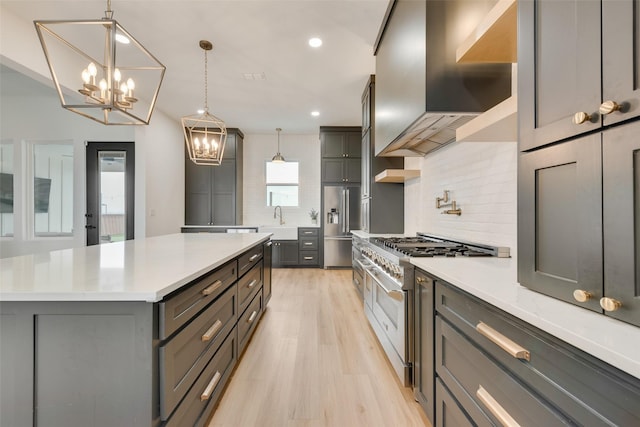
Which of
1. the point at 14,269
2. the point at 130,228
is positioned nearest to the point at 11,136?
the point at 130,228

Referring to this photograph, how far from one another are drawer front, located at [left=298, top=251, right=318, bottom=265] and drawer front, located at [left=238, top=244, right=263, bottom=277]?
309 cm

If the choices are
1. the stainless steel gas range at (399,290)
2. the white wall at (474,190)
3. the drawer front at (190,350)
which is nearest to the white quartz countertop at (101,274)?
the drawer front at (190,350)

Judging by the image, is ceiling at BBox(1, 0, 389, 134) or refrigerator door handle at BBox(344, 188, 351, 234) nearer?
ceiling at BBox(1, 0, 389, 134)

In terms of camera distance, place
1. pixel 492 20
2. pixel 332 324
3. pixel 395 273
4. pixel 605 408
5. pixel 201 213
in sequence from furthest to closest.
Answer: pixel 201 213
pixel 332 324
pixel 395 273
pixel 492 20
pixel 605 408

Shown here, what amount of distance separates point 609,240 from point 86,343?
64.5 inches

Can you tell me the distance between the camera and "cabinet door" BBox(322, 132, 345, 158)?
19.4ft

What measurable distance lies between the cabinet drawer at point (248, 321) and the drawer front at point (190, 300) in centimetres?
57

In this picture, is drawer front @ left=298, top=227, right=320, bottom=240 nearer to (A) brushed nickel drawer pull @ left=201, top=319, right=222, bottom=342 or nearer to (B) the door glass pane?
(B) the door glass pane

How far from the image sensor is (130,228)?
480cm

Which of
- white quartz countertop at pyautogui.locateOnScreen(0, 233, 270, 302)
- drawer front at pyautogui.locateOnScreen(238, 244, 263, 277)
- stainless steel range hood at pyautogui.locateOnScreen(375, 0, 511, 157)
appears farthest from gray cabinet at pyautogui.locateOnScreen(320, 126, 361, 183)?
white quartz countertop at pyautogui.locateOnScreen(0, 233, 270, 302)

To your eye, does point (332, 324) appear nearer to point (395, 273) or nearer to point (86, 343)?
point (395, 273)

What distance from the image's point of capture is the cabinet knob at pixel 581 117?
775 millimetres

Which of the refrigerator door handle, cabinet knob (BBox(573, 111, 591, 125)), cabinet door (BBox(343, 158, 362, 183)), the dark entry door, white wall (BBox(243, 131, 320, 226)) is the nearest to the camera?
cabinet knob (BBox(573, 111, 591, 125))

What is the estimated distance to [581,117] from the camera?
781 mm
